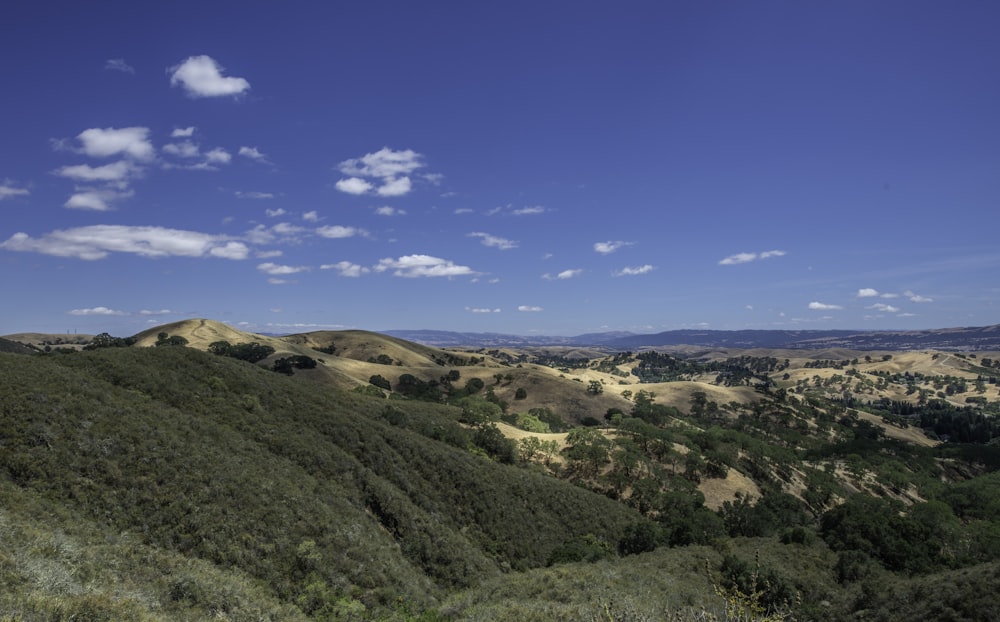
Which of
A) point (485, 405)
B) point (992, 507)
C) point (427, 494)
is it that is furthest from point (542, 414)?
point (992, 507)

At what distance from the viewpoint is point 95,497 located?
2575cm

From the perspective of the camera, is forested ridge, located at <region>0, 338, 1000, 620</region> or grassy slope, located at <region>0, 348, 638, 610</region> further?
grassy slope, located at <region>0, 348, 638, 610</region>

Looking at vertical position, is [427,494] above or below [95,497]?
below

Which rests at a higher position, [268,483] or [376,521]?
[268,483]

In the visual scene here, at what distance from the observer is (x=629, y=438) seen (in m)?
74.9

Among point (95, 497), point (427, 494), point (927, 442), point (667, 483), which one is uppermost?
point (95, 497)

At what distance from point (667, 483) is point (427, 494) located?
3396 cm

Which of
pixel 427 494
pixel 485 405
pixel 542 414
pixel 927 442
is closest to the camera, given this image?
pixel 427 494

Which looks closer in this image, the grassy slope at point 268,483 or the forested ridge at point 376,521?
the forested ridge at point 376,521

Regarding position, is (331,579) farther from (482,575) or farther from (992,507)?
(992,507)

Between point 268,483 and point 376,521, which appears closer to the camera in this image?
point 268,483

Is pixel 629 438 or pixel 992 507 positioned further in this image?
pixel 629 438

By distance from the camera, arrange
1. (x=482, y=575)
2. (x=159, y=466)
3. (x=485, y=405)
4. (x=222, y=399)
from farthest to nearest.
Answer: (x=485, y=405), (x=222, y=399), (x=482, y=575), (x=159, y=466)

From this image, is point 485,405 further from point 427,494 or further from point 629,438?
point 427,494
